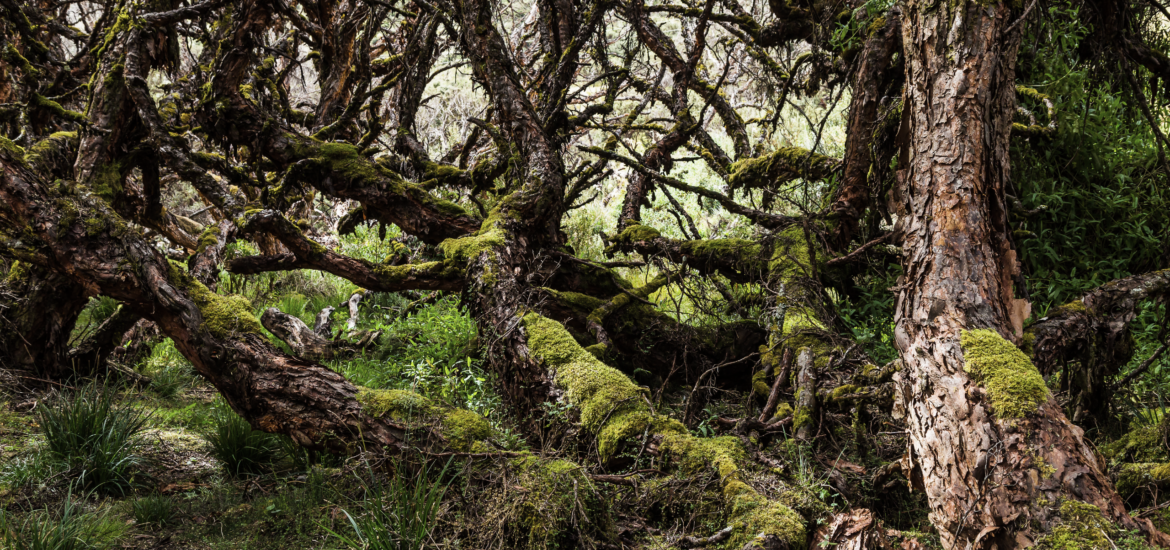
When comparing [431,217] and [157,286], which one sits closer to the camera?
[157,286]

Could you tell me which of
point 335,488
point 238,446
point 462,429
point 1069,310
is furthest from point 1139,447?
point 238,446

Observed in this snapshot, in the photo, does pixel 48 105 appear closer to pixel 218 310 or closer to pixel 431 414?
pixel 218 310

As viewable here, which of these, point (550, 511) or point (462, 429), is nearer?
point (550, 511)

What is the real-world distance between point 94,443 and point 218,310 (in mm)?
818

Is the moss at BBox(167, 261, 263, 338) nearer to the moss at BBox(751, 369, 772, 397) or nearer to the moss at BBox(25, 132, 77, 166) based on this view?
the moss at BBox(25, 132, 77, 166)

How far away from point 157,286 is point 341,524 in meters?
1.61

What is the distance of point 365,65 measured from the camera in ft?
21.7

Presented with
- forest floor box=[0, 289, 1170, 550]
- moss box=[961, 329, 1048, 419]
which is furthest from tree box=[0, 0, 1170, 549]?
forest floor box=[0, 289, 1170, 550]

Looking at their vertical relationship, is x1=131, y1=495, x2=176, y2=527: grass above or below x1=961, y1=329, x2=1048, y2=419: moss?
below

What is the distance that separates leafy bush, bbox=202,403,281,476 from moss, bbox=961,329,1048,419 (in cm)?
331

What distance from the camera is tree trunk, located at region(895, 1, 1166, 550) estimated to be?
2074mm

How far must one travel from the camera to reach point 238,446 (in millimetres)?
3512

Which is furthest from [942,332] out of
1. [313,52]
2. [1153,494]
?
[313,52]

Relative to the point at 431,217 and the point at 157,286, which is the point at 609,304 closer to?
the point at 431,217
